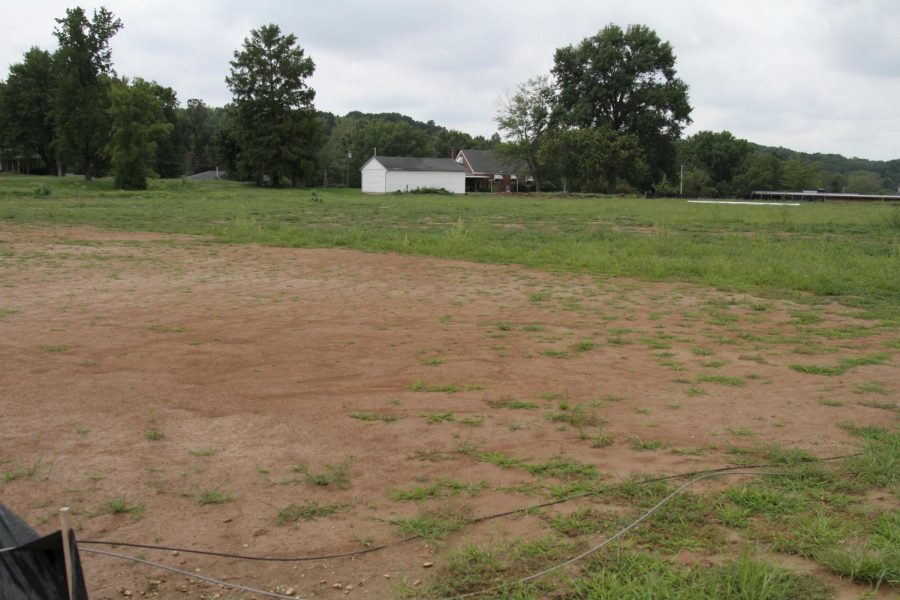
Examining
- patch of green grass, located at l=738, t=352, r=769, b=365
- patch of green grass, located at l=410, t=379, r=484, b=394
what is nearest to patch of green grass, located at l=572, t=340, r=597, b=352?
patch of green grass, located at l=738, t=352, r=769, b=365

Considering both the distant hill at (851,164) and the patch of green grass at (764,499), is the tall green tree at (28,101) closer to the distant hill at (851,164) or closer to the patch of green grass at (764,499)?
the patch of green grass at (764,499)

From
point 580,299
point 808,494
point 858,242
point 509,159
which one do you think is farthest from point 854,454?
point 509,159

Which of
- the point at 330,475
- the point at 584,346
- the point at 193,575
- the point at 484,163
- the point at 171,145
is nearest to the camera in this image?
the point at 193,575

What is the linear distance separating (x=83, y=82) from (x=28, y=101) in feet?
58.8

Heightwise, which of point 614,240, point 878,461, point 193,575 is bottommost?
point 193,575

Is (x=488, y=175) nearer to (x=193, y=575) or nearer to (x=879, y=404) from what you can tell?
(x=879, y=404)

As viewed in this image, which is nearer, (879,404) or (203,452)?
(203,452)

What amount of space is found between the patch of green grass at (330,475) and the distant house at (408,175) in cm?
6318

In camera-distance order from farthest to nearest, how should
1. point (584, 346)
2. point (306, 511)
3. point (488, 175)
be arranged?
point (488, 175) → point (584, 346) → point (306, 511)

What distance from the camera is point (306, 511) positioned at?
387 cm

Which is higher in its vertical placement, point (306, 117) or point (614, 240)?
point (306, 117)

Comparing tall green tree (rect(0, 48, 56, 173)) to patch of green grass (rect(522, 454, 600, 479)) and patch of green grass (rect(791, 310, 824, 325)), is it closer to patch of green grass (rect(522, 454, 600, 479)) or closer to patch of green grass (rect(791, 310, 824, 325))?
patch of green grass (rect(791, 310, 824, 325))

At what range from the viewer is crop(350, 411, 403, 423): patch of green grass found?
17.5 ft

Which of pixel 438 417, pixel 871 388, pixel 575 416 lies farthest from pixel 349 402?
pixel 871 388
